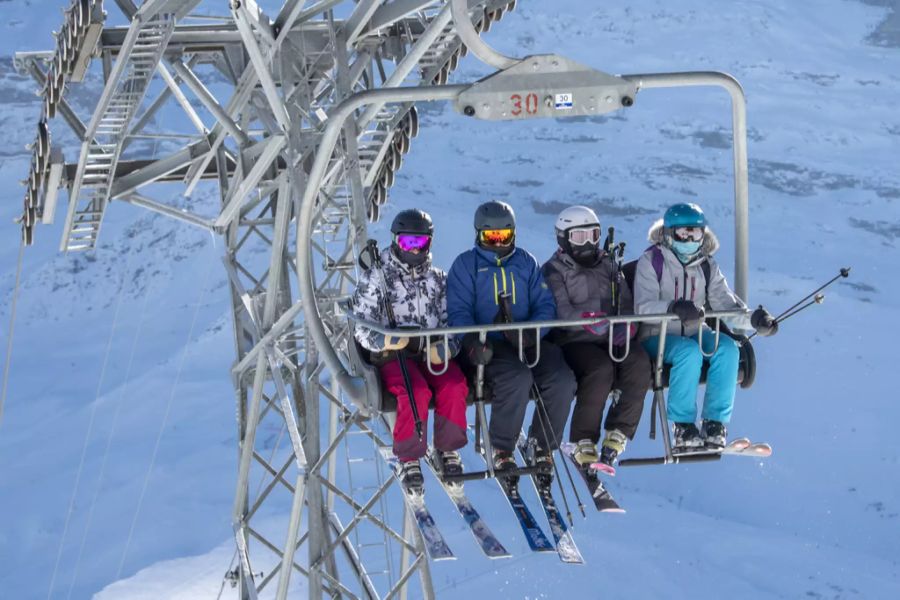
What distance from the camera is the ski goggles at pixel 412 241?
9.91 meters

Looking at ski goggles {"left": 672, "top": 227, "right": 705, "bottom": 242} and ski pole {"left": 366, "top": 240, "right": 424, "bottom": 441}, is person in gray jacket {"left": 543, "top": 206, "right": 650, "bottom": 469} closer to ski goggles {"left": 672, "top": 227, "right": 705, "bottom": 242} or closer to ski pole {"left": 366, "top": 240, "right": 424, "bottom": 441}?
ski goggles {"left": 672, "top": 227, "right": 705, "bottom": 242}

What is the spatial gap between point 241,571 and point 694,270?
5986 millimetres

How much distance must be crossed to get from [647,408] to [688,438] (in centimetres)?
3670

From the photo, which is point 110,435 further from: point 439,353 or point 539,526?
point 439,353

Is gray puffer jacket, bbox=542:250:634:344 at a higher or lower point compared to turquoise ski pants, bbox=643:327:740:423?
higher

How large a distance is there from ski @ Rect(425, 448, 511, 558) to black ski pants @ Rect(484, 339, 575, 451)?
412 millimetres

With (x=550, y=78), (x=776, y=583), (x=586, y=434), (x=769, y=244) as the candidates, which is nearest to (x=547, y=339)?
(x=586, y=434)

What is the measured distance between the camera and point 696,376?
33.2ft

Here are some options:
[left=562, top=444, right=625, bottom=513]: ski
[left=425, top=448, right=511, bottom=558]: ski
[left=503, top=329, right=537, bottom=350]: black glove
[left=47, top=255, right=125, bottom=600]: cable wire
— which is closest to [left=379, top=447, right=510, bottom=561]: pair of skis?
[left=425, top=448, right=511, bottom=558]: ski

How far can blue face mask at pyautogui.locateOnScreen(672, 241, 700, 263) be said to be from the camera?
1019cm

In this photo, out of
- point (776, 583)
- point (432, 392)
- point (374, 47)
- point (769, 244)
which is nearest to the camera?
point (432, 392)

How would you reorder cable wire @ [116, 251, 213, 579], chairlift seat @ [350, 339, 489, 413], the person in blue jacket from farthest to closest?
cable wire @ [116, 251, 213, 579] < the person in blue jacket < chairlift seat @ [350, 339, 489, 413]

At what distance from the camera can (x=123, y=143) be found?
46.6 feet

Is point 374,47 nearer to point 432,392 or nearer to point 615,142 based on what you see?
point 432,392
